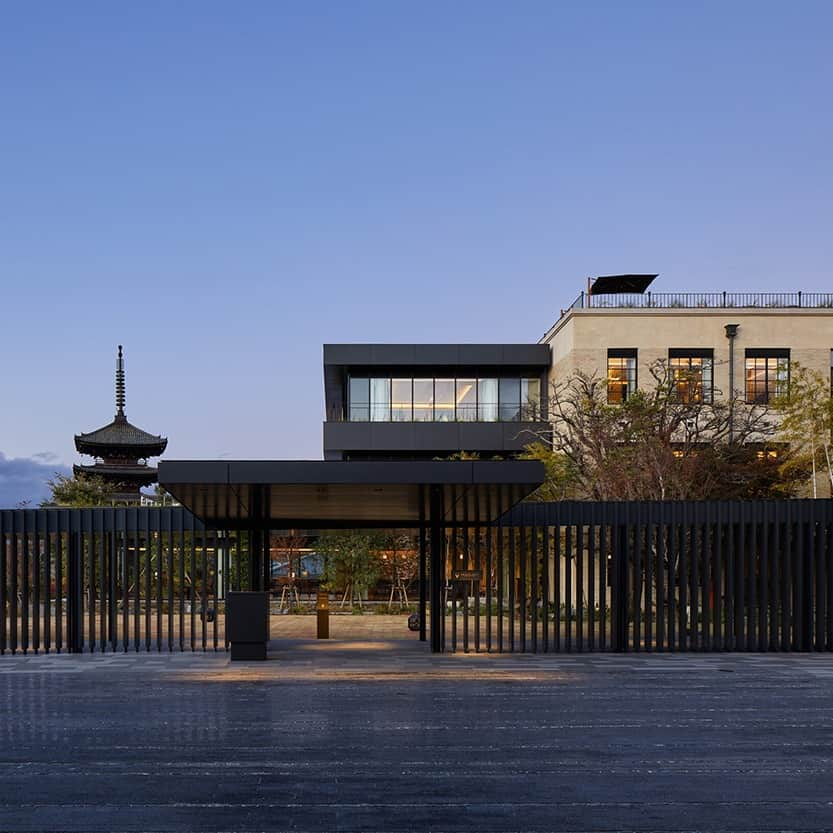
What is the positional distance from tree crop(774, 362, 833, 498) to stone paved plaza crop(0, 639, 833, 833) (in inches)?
892

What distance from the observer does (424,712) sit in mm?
Answer: 15547

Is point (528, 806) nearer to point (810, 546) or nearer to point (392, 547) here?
point (810, 546)

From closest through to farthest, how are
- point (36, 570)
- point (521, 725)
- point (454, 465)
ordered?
point (521, 725) → point (454, 465) → point (36, 570)

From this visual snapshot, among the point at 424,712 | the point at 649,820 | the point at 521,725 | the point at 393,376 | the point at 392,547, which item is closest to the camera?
the point at 649,820

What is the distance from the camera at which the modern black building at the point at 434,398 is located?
59.2m

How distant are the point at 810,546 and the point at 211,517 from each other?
13219 mm

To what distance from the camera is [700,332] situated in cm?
5303

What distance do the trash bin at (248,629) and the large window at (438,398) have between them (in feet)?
127

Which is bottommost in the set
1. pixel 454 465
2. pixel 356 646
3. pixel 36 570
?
pixel 356 646

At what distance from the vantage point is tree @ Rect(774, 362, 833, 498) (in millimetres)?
41469

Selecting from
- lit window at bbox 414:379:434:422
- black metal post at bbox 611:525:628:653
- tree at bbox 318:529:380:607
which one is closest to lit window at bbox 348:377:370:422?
lit window at bbox 414:379:434:422

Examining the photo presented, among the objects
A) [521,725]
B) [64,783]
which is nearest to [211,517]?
[521,725]

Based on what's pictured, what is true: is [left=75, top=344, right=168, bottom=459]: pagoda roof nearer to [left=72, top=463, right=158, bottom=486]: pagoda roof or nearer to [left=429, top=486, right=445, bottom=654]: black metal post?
[left=72, top=463, right=158, bottom=486]: pagoda roof

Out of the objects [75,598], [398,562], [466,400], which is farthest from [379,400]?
[75,598]
